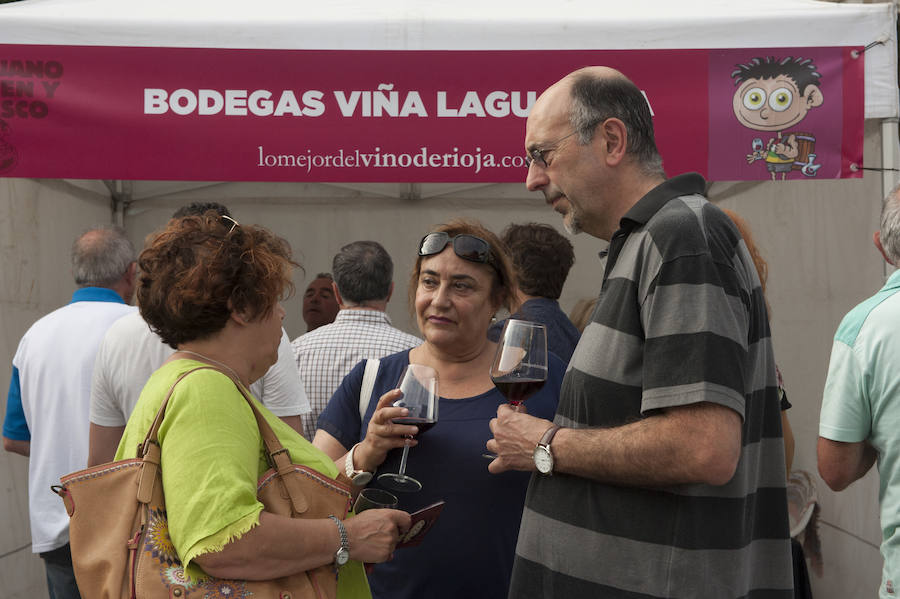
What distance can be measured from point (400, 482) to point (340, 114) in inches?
80.6

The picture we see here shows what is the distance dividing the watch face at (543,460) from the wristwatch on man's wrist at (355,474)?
0.58m

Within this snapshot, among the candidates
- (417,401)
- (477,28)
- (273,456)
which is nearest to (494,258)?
(417,401)

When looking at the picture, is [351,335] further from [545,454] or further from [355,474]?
[545,454]

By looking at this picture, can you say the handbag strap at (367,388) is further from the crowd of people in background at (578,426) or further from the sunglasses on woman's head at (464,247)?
the sunglasses on woman's head at (464,247)

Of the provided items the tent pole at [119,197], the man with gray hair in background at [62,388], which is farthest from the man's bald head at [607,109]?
the tent pole at [119,197]

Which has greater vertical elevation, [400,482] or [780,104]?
[780,104]

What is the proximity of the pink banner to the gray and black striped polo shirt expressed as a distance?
2017 millimetres

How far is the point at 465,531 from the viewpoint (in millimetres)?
2371

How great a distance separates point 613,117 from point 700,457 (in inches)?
28.1

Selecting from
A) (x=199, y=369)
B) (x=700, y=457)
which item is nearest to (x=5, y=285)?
(x=199, y=369)

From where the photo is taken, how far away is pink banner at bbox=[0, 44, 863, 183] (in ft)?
12.0

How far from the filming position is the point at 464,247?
103 inches

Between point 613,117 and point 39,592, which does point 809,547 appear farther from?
point 39,592

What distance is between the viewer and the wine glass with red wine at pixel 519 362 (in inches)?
80.0
